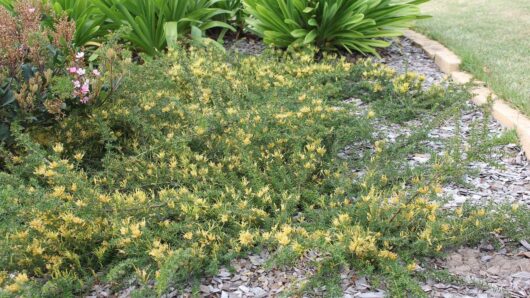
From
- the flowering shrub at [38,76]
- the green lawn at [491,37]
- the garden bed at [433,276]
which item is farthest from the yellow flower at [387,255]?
the green lawn at [491,37]

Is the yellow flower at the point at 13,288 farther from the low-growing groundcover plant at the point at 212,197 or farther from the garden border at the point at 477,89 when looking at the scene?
the garden border at the point at 477,89

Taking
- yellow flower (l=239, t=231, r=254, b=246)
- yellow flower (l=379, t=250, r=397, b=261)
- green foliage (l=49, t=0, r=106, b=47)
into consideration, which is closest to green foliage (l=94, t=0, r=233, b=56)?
green foliage (l=49, t=0, r=106, b=47)

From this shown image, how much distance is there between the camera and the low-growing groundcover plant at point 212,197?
86.8 inches

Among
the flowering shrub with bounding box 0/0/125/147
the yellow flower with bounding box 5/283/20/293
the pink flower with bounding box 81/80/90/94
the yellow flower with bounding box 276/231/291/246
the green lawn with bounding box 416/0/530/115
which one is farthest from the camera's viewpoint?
the green lawn with bounding box 416/0/530/115

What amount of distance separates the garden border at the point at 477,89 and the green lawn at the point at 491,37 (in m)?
0.07

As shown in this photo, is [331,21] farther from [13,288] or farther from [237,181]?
[13,288]

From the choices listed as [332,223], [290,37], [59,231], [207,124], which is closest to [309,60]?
[290,37]

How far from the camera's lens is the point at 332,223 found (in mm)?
2492

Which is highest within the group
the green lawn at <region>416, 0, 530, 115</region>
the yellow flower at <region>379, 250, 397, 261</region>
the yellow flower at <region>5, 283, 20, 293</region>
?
the green lawn at <region>416, 0, 530, 115</region>

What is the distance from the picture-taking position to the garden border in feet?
11.5

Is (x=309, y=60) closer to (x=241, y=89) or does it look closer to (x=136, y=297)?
(x=241, y=89)

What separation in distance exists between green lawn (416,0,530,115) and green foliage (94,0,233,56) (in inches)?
102

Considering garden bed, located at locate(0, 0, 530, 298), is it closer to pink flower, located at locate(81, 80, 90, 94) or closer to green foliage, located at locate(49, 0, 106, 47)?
pink flower, located at locate(81, 80, 90, 94)

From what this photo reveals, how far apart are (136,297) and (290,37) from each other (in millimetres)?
3854
